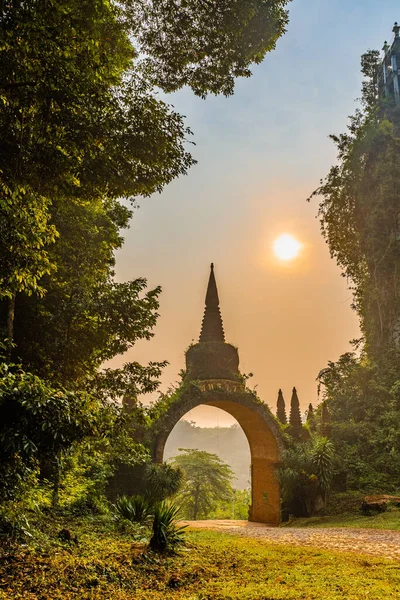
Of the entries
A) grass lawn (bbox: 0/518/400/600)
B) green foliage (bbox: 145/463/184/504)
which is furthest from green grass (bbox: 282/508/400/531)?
green foliage (bbox: 145/463/184/504)

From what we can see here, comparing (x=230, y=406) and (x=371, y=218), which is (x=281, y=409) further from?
(x=371, y=218)

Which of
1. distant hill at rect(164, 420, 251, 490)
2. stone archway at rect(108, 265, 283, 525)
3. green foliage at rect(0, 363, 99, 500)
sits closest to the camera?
green foliage at rect(0, 363, 99, 500)

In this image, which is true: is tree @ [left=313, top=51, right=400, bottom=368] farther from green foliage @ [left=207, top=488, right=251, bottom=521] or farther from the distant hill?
Result: the distant hill

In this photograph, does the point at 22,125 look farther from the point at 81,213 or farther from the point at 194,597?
the point at 194,597

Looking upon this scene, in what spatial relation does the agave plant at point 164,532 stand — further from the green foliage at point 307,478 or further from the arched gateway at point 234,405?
the green foliage at point 307,478

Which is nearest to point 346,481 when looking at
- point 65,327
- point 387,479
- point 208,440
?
point 387,479

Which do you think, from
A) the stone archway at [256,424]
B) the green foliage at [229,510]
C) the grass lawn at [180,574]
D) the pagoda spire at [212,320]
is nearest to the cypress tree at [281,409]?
the stone archway at [256,424]

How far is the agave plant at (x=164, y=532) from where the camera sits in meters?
5.93

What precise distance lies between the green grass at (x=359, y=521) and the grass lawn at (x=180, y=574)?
397cm

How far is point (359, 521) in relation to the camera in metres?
10.7

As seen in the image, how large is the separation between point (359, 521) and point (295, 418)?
7.69 m

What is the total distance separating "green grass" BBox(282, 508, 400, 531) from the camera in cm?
954

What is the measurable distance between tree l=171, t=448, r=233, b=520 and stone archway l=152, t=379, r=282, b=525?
9841 mm

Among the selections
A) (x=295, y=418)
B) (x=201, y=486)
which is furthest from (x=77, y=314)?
(x=201, y=486)
